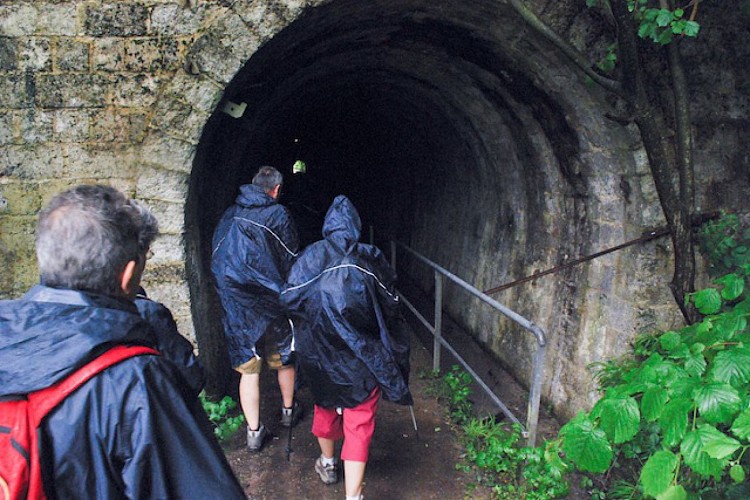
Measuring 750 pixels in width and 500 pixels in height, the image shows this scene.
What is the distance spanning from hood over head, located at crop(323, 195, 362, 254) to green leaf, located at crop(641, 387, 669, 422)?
160 cm

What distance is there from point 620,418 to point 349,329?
135cm

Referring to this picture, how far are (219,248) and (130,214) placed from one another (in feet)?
7.08

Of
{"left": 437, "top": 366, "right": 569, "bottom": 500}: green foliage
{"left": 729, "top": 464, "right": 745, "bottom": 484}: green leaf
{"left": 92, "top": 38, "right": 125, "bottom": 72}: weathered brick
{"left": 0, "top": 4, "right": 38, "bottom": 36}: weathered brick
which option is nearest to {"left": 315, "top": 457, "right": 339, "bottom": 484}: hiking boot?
{"left": 437, "top": 366, "right": 569, "bottom": 500}: green foliage

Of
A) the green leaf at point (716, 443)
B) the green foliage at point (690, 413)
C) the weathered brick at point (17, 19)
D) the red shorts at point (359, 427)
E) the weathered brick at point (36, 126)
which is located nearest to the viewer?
the green leaf at point (716, 443)

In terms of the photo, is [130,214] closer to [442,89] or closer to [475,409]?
[475,409]

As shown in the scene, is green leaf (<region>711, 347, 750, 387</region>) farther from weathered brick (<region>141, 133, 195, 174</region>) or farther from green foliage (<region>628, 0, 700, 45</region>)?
weathered brick (<region>141, 133, 195, 174</region>)

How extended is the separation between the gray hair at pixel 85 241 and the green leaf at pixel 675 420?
204 centimetres

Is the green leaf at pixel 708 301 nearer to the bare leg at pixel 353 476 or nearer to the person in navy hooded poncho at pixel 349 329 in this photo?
the person in navy hooded poncho at pixel 349 329

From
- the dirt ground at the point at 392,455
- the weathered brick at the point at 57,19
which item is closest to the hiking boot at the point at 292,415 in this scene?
the dirt ground at the point at 392,455

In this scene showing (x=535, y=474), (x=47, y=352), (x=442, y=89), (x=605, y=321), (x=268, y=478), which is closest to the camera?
(x=47, y=352)

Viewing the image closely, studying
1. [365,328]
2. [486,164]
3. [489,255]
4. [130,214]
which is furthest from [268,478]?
[486,164]

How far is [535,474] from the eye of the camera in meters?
3.23

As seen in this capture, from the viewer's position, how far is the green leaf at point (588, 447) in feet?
7.29

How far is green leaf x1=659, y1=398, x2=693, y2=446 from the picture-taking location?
2.04 meters
